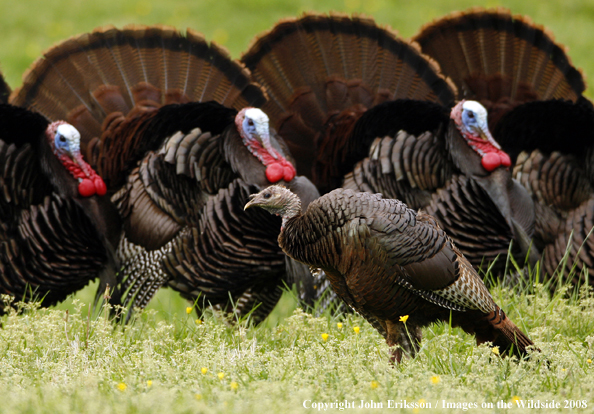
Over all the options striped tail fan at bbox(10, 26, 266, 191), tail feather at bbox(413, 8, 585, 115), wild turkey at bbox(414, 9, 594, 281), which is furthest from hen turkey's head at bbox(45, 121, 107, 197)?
tail feather at bbox(413, 8, 585, 115)

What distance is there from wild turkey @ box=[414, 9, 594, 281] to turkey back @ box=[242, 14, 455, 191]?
416 millimetres

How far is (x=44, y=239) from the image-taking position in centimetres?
485

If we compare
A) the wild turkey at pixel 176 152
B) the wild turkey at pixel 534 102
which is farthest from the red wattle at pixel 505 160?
the wild turkey at pixel 176 152

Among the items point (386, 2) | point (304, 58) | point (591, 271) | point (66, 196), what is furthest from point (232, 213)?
point (386, 2)

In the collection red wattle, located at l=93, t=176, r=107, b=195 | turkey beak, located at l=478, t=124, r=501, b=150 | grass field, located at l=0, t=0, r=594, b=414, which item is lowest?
grass field, located at l=0, t=0, r=594, b=414

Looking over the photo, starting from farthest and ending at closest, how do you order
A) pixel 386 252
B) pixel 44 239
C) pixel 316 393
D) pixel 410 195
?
pixel 410 195 → pixel 44 239 → pixel 386 252 → pixel 316 393

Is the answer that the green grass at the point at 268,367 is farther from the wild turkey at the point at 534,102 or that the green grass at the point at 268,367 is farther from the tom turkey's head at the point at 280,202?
the wild turkey at the point at 534,102

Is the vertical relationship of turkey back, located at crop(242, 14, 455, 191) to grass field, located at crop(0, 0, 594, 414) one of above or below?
above

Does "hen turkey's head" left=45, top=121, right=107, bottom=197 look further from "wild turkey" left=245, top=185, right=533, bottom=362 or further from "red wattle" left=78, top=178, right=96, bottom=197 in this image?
"wild turkey" left=245, top=185, right=533, bottom=362

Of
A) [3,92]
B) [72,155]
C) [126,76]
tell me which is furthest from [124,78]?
[72,155]

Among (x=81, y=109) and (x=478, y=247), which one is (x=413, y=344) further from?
(x=81, y=109)

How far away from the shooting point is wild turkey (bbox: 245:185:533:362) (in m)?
3.42

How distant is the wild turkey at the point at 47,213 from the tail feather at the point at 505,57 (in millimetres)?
2872

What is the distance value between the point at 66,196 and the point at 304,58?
196 centimetres
